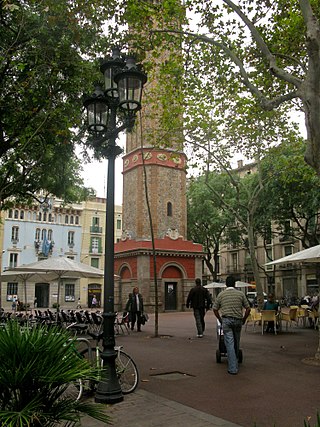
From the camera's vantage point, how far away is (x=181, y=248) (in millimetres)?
32656

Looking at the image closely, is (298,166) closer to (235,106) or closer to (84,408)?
(235,106)

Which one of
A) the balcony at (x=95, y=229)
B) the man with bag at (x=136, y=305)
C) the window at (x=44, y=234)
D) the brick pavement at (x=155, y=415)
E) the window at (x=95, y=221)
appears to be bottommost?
the brick pavement at (x=155, y=415)

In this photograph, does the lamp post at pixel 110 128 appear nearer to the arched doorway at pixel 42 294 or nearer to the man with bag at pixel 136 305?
the man with bag at pixel 136 305

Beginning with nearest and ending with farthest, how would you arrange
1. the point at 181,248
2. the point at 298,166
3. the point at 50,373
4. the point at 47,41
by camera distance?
the point at 50,373, the point at 47,41, the point at 298,166, the point at 181,248

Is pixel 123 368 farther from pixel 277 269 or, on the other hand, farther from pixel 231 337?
pixel 277 269

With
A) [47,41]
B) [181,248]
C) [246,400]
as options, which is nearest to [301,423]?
[246,400]

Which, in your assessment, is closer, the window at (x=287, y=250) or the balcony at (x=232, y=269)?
the window at (x=287, y=250)

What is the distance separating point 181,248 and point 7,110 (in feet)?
73.5

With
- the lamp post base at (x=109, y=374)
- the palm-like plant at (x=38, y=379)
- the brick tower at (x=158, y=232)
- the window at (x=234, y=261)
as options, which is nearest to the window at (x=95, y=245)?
the window at (x=234, y=261)

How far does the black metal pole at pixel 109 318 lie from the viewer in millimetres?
5824

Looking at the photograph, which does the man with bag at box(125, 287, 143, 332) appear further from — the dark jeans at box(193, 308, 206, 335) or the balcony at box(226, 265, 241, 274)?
the balcony at box(226, 265, 241, 274)

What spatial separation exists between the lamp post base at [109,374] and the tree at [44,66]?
5993 mm

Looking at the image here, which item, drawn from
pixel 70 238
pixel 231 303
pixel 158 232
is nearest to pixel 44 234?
pixel 70 238

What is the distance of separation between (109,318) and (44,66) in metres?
7.64
